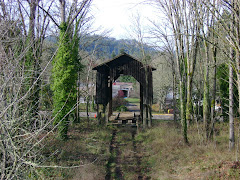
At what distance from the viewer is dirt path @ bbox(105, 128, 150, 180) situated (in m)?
8.31

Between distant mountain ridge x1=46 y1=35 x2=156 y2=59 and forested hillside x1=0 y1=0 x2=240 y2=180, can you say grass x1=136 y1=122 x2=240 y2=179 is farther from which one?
distant mountain ridge x1=46 y1=35 x2=156 y2=59

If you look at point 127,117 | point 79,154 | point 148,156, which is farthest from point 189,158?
point 127,117

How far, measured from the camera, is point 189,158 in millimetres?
9195

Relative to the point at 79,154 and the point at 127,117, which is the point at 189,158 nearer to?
the point at 79,154

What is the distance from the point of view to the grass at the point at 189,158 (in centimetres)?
752

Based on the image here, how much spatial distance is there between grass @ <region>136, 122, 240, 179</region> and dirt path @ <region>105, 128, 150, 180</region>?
413 mm

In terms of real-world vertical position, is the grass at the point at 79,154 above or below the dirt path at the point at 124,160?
above

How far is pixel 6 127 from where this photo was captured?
139 inches

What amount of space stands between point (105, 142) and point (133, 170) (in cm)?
384

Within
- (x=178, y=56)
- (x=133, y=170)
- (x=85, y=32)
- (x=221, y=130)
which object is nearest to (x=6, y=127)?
(x=133, y=170)

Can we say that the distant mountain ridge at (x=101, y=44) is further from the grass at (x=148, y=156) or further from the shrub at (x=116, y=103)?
the shrub at (x=116, y=103)

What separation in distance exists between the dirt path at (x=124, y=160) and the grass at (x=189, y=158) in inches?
16.3

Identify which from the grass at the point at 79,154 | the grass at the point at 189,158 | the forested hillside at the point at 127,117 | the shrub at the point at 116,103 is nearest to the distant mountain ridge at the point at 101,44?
the forested hillside at the point at 127,117

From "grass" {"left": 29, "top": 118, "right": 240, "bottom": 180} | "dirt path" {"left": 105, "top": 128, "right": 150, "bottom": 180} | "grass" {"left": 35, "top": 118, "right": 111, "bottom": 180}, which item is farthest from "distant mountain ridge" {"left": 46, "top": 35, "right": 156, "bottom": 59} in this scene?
"grass" {"left": 35, "top": 118, "right": 111, "bottom": 180}
